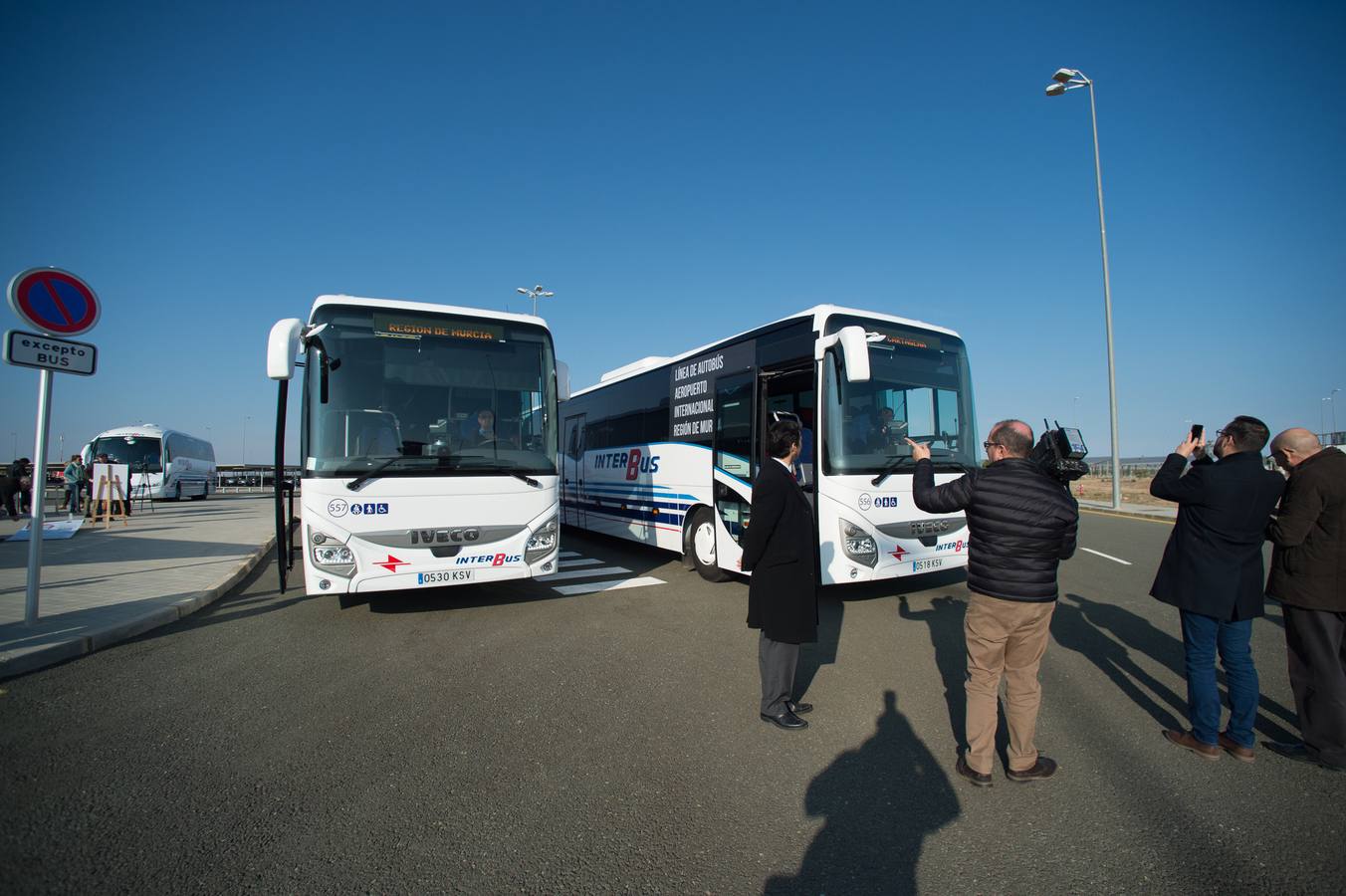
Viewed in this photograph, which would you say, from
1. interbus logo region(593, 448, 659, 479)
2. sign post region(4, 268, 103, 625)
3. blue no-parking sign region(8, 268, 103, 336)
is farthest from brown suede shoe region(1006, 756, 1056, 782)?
blue no-parking sign region(8, 268, 103, 336)

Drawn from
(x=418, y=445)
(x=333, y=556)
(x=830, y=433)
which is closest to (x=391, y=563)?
(x=333, y=556)

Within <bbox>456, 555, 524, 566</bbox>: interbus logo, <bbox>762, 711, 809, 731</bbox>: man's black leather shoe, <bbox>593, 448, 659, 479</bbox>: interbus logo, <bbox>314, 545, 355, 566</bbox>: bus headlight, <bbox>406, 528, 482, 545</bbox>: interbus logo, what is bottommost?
<bbox>762, 711, 809, 731</bbox>: man's black leather shoe

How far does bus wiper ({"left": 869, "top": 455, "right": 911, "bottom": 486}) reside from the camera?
706 centimetres

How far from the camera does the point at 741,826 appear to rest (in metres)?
3.06

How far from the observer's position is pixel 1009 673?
353 centimetres

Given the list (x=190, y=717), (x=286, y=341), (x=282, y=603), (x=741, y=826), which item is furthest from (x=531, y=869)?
(x=282, y=603)

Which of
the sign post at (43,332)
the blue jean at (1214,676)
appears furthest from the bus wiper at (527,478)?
the blue jean at (1214,676)

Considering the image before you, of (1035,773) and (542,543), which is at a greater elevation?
(542,543)

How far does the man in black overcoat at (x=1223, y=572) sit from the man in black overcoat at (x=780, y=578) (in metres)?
2.03

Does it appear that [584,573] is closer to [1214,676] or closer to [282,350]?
[282,350]

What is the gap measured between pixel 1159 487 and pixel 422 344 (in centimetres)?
651

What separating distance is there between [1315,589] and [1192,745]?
111 centimetres

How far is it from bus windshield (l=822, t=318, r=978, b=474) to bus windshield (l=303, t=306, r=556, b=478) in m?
3.20

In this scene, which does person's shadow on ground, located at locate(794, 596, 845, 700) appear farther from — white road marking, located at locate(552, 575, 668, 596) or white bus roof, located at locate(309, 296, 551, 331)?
white bus roof, located at locate(309, 296, 551, 331)
